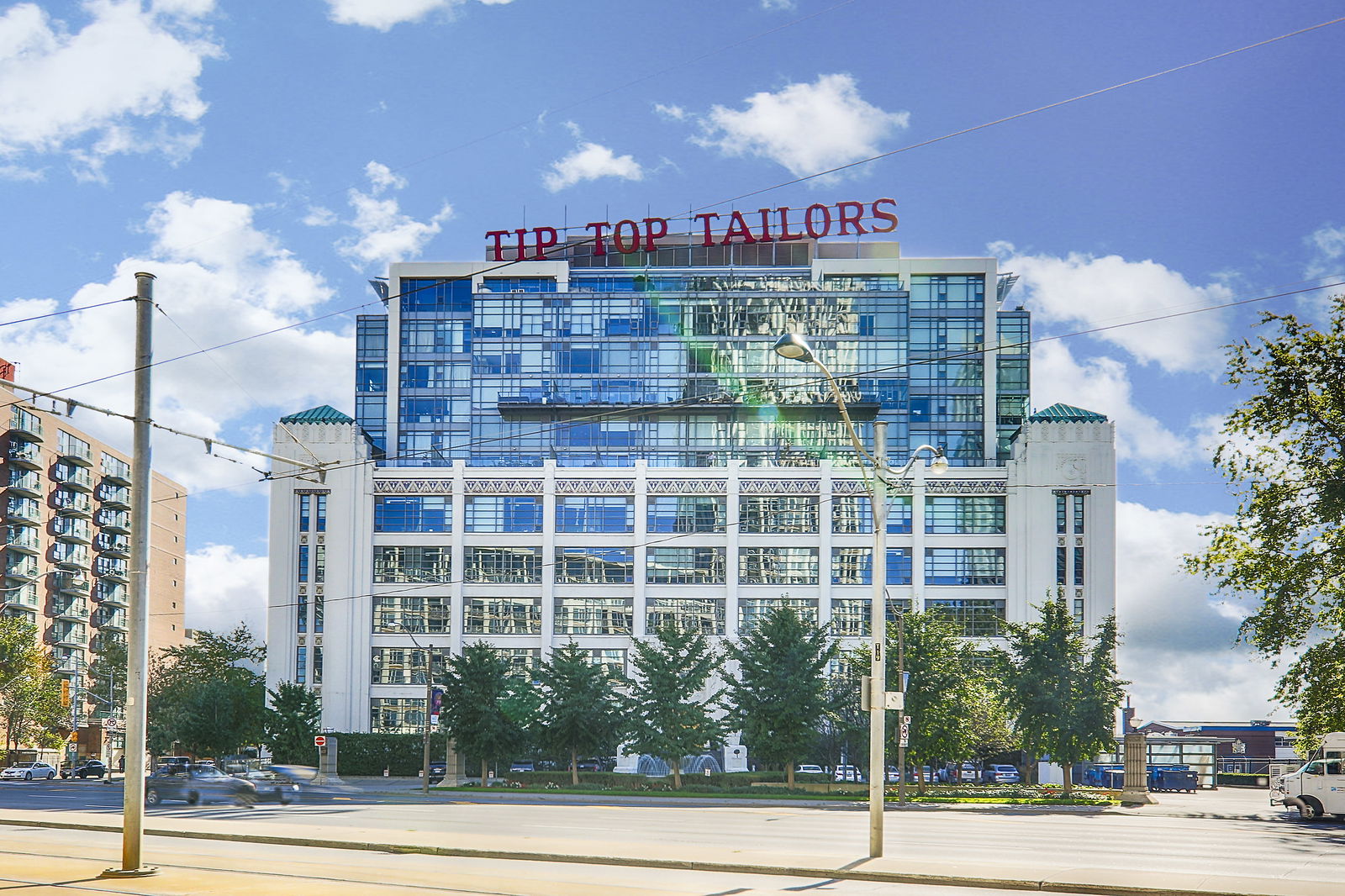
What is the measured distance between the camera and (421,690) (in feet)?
341

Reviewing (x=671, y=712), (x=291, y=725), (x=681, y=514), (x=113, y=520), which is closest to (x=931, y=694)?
(x=671, y=712)

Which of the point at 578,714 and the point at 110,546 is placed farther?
the point at 110,546

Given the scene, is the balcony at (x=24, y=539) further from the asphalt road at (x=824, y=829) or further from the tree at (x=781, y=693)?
the tree at (x=781, y=693)

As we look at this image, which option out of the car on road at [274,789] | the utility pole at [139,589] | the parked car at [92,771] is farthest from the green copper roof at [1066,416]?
the utility pole at [139,589]

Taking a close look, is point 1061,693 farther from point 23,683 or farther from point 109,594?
point 109,594

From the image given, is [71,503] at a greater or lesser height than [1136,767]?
greater

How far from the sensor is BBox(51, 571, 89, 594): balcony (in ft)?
468

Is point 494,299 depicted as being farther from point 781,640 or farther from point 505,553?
point 781,640

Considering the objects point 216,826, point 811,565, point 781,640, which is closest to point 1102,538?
point 811,565

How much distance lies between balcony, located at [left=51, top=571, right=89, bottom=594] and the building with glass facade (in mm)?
49156

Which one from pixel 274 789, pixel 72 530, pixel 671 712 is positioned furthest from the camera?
pixel 72 530

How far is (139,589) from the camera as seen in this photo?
2402 cm

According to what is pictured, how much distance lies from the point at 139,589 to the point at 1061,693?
51878 mm

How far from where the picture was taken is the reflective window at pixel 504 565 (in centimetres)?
10594
